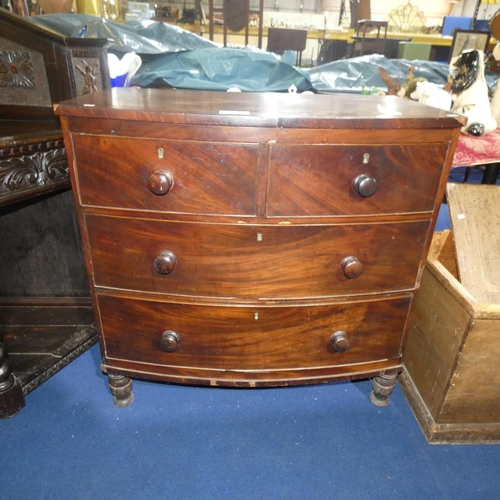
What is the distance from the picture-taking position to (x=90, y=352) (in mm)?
1716

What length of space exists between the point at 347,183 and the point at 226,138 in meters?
0.32

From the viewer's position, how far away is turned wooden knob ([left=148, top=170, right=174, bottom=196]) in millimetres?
958

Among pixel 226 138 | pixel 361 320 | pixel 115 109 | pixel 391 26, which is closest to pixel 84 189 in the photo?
pixel 115 109

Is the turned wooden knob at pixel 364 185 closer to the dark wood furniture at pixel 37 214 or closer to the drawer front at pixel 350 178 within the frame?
the drawer front at pixel 350 178

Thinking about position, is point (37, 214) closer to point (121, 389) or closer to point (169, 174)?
point (121, 389)

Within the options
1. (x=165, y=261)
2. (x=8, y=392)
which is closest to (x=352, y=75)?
(x=165, y=261)

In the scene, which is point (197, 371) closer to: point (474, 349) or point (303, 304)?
point (303, 304)

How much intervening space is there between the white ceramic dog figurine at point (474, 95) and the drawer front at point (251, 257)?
36.5 inches

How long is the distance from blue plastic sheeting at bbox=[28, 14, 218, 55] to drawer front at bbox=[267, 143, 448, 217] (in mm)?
1421

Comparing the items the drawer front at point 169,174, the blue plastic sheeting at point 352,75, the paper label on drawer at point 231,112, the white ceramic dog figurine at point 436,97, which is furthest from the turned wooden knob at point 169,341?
the blue plastic sheeting at point 352,75

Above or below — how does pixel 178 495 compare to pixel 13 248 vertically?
below

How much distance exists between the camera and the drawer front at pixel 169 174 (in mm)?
947

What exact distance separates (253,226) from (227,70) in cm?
131

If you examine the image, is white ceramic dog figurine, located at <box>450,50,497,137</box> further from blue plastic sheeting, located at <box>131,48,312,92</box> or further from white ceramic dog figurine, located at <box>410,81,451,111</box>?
blue plastic sheeting, located at <box>131,48,312,92</box>
